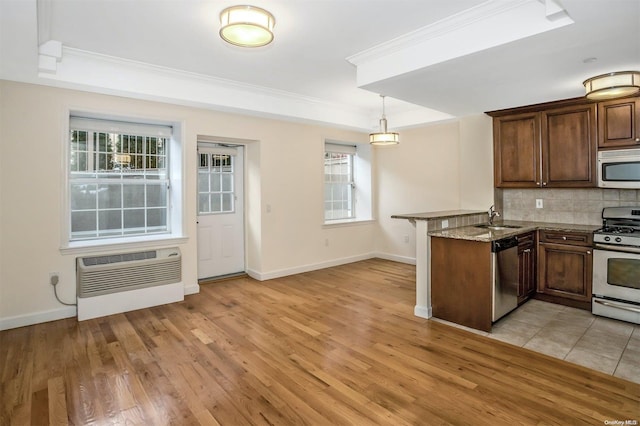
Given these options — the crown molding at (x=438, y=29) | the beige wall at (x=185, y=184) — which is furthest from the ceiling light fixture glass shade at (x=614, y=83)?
the beige wall at (x=185, y=184)

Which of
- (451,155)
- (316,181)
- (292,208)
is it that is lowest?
(292,208)

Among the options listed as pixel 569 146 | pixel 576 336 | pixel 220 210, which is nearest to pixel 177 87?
pixel 220 210

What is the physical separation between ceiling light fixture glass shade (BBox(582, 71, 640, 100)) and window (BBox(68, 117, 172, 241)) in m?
4.65

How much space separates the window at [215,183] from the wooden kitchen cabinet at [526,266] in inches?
159

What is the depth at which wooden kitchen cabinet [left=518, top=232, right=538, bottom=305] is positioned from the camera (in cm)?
385

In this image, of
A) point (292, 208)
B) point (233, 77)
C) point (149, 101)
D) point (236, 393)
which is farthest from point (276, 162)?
point (236, 393)

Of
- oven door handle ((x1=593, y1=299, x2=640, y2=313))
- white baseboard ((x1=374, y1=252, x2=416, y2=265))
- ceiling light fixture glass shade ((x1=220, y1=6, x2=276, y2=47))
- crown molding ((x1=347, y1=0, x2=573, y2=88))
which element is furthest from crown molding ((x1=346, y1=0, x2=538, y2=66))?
white baseboard ((x1=374, y1=252, x2=416, y2=265))

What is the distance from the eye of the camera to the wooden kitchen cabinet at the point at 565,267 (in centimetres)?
382

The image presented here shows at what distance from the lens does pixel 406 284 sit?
4.96m

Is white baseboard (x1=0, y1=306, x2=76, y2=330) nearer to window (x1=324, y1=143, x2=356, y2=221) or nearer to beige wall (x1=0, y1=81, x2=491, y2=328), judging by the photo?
beige wall (x1=0, y1=81, x2=491, y2=328)

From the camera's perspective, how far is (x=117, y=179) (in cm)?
432

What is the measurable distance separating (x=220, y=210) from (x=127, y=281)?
179 cm

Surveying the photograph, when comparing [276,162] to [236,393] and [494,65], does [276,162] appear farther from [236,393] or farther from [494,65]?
[236,393]

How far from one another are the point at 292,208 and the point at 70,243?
296 cm
